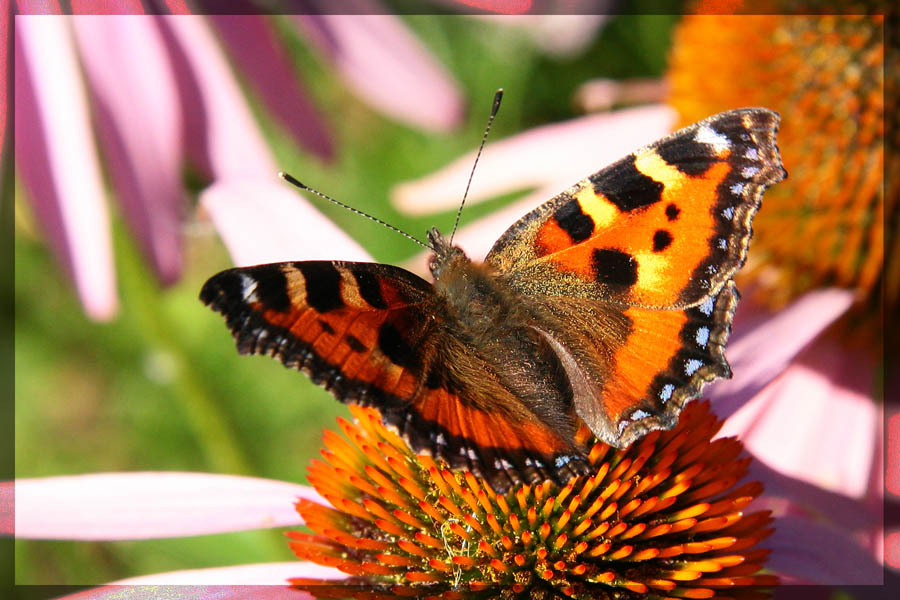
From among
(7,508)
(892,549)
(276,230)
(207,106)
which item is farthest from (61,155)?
(892,549)

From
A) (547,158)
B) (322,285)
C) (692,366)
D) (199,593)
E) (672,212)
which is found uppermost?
(547,158)

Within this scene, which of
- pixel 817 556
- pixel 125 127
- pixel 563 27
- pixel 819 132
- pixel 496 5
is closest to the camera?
pixel 817 556

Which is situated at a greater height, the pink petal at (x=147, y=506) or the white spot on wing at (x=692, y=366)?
the white spot on wing at (x=692, y=366)

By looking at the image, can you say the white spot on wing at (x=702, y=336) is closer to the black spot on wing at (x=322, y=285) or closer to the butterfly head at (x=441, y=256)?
the butterfly head at (x=441, y=256)

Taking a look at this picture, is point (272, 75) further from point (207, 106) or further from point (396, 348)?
point (396, 348)

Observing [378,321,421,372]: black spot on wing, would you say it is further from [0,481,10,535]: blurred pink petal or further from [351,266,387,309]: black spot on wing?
[0,481,10,535]: blurred pink petal

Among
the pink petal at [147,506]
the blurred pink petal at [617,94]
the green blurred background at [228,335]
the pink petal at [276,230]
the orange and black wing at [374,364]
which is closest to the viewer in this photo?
the orange and black wing at [374,364]

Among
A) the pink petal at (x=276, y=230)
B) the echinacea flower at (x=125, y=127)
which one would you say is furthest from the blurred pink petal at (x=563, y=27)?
the pink petal at (x=276, y=230)
